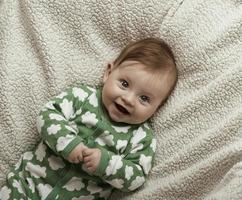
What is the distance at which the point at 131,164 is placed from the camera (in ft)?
4.15

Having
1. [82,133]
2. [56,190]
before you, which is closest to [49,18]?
[82,133]

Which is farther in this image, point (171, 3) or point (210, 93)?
point (171, 3)

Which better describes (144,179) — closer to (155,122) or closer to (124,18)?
(155,122)

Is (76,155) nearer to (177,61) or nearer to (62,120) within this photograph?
(62,120)

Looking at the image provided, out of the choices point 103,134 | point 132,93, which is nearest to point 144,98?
point 132,93

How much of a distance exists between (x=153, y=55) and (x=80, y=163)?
0.33 m

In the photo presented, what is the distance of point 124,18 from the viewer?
1391 millimetres

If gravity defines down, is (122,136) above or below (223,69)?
below

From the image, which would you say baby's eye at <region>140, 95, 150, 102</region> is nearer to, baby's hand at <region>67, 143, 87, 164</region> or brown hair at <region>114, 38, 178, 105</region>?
brown hair at <region>114, 38, 178, 105</region>

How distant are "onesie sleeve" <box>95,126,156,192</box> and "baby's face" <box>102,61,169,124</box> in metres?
0.05

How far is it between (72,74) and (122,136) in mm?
219

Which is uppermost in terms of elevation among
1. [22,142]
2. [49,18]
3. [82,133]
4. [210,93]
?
[210,93]

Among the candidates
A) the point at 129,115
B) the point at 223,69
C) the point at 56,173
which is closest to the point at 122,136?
the point at 129,115

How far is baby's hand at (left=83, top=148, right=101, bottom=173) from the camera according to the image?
121cm
